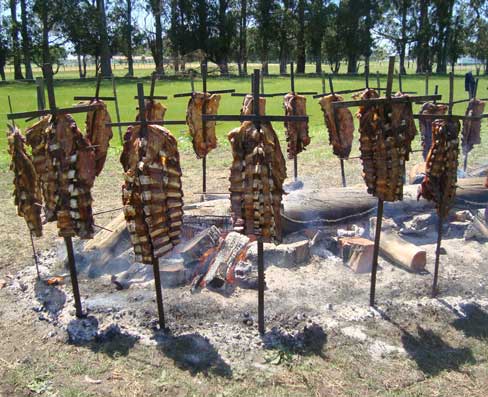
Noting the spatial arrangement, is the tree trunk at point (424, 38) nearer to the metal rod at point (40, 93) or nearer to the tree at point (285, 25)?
the tree at point (285, 25)

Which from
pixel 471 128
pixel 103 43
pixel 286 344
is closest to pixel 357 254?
pixel 286 344

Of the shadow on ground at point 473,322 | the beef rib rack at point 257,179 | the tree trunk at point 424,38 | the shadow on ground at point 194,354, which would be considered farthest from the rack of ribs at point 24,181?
the tree trunk at point 424,38

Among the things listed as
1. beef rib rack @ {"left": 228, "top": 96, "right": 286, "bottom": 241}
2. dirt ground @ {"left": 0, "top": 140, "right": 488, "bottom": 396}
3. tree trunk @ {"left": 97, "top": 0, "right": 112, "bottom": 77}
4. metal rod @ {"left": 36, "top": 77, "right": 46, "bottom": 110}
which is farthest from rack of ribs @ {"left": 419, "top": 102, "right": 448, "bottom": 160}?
tree trunk @ {"left": 97, "top": 0, "right": 112, "bottom": 77}

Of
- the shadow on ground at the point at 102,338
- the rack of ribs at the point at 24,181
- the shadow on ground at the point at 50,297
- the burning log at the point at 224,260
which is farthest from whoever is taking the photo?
the burning log at the point at 224,260

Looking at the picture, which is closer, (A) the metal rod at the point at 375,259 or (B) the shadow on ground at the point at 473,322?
(B) the shadow on ground at the point at 473,322

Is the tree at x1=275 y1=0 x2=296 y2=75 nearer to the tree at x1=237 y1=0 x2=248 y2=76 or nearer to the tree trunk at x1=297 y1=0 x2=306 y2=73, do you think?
the tree trunk at x1=297 y1=0 x2=306 y2=73

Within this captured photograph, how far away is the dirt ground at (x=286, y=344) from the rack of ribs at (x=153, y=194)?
1217mm

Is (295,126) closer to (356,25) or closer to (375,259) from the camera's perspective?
(375,259)

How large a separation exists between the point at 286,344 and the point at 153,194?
92.3 inches

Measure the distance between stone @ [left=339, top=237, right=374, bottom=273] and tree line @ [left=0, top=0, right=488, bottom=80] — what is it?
47672 mm

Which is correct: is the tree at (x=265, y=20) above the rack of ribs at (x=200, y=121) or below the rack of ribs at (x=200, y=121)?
above

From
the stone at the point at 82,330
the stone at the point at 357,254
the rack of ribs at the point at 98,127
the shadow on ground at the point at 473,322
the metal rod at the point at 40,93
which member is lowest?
the shadow on ground at the point at 473,322

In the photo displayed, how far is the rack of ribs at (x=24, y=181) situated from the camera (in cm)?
612

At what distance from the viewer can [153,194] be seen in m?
5.22
